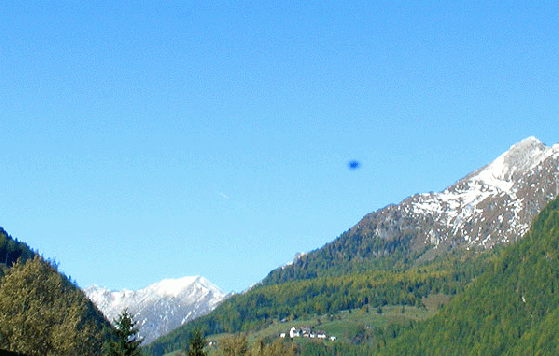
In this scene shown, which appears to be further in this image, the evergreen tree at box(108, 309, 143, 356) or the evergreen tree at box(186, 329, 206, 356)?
the evergreen tree at box(186, 329, 206, 356)

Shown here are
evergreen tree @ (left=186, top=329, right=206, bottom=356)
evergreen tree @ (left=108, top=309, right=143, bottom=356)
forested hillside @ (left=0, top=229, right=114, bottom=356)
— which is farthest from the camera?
evergreen tree @ (left=186, top=329, right=206, bottom=356)

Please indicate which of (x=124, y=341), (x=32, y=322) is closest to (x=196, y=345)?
(x=124, y=341)

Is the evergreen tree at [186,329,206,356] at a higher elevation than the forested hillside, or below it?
below

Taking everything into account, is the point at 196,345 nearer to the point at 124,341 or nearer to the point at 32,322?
the point at 124,341

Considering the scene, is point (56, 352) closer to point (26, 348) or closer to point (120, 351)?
point (26, 348)

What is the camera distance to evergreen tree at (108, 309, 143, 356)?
117750 millimetres

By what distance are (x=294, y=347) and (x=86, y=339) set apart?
80746 mm

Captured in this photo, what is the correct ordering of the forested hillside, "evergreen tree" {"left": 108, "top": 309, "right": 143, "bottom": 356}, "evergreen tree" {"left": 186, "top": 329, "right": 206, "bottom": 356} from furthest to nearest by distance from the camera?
1. "evergreen tree" {"left": 186, "top": 329, "right": 206, "bottom": 356}
2. "evergreen tree" {"left": 108, "top": 309, "right": 143, "bottom": 356}
3. the forested hillside

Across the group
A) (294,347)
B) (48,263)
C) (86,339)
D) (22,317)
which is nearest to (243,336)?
(294,347)

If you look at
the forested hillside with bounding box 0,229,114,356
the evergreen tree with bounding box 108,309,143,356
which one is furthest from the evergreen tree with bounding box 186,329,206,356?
the forested hillside with bounding box 0,229,114,356

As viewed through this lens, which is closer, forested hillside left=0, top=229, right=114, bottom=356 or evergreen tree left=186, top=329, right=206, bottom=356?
forested hillside left=0, top=229, right=114, bottom=356

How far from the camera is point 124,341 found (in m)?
119

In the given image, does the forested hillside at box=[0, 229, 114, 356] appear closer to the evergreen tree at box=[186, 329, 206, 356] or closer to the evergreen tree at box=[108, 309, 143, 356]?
the evergreen tree at box=[108, 309, 143, 356]

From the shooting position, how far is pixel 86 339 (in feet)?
368
